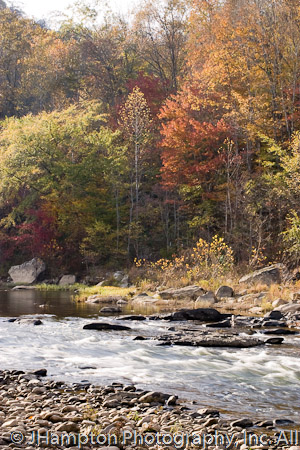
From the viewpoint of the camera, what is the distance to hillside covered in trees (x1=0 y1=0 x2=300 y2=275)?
2472cm

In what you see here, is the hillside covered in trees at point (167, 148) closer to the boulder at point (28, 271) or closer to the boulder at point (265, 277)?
the boulder at point (28, 271)

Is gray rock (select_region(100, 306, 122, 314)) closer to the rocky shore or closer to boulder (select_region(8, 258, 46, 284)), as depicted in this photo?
the rocky shore

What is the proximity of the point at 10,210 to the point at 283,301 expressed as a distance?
23422 millimetres

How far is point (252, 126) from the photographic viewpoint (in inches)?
993

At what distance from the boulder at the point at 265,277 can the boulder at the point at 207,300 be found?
2096 millimetres

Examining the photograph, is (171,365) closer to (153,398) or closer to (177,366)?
(177,366)

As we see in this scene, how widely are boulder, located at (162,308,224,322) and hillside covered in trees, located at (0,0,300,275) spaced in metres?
7.51

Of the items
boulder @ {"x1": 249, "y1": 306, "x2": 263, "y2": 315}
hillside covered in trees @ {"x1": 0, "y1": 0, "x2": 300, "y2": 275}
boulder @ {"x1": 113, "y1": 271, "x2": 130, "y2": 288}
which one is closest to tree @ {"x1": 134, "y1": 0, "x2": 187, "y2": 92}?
hillside covered in trees @ {"x1": 0, "y1": 0, "x2": 300, "y2": 275}

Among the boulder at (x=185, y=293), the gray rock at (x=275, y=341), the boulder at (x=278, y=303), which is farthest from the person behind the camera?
the boulder at (x=185, y=293)

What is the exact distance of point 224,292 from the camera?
18.0 m

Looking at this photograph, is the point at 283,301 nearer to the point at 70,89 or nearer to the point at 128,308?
the point at 128,308

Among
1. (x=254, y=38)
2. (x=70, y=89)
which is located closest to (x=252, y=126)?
(x=254, y=38)

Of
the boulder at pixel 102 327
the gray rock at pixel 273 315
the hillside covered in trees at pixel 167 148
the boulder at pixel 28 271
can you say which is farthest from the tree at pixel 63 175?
the boulder at pixel 102 327

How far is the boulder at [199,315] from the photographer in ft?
46.4
